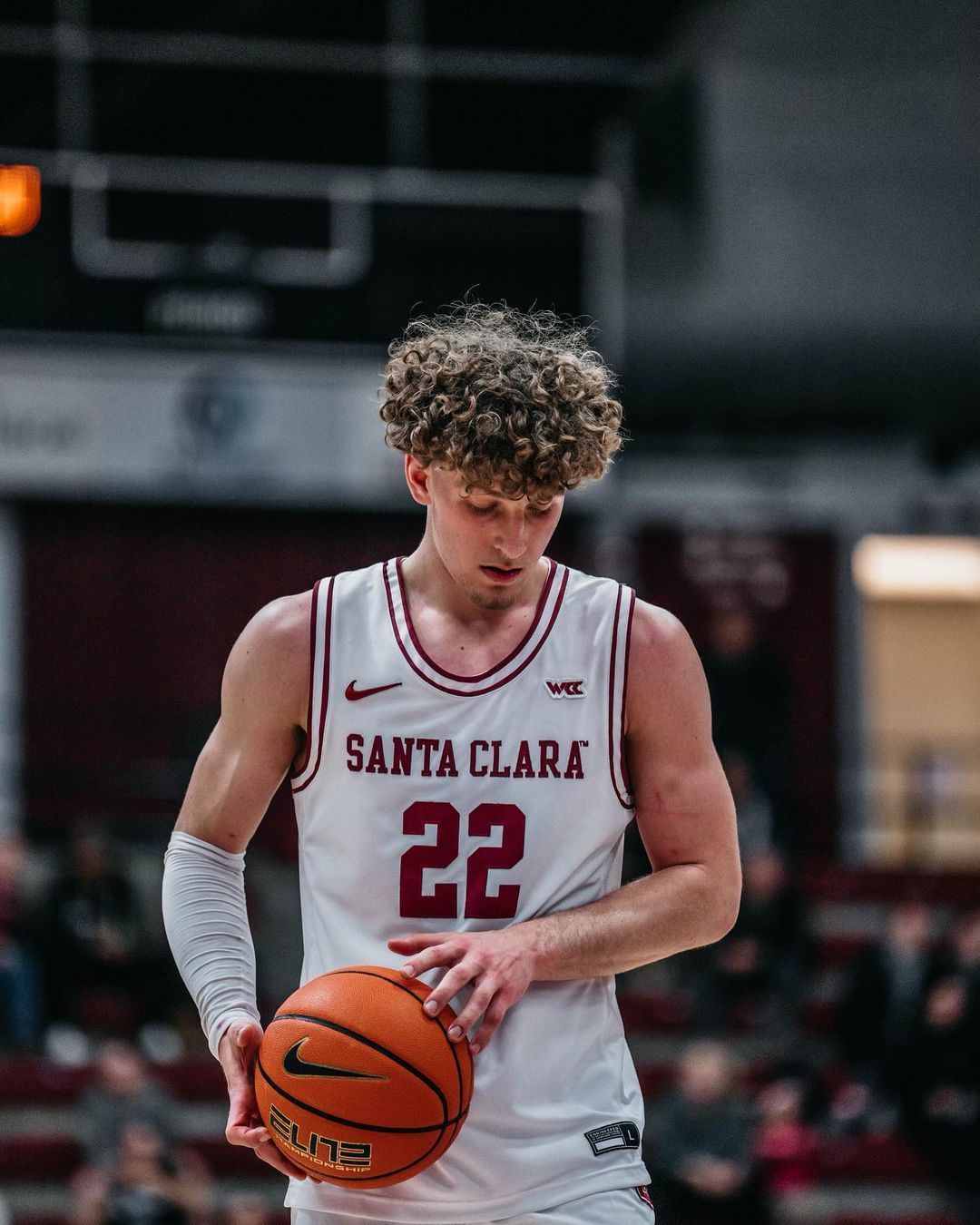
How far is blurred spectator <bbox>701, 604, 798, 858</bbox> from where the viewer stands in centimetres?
1295

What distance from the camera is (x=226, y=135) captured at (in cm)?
1430

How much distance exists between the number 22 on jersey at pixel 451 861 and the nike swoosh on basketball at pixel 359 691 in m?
0.22

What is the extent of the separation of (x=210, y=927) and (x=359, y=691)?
1.72 feet

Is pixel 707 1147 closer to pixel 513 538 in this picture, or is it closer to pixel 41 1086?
pixel 41 1086

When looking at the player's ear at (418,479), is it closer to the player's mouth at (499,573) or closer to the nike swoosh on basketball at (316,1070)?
the player's mouth at (499,573)

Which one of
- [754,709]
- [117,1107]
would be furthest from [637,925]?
[754,709]

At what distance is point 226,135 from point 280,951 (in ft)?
20.3

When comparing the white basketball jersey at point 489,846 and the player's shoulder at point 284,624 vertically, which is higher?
the player's shoulder at point 284,624

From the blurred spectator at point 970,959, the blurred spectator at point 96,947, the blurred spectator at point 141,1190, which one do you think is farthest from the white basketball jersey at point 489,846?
the blurred spectator at point 96,947

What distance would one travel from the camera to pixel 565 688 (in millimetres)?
3453


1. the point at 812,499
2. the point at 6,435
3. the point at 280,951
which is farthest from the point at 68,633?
the point at 812,499

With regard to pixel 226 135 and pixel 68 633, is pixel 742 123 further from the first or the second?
pixel 68 633

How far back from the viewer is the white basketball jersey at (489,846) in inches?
130

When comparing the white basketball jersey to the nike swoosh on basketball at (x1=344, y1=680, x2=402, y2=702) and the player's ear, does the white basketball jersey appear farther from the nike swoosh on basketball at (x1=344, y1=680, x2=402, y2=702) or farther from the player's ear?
the player's ear
